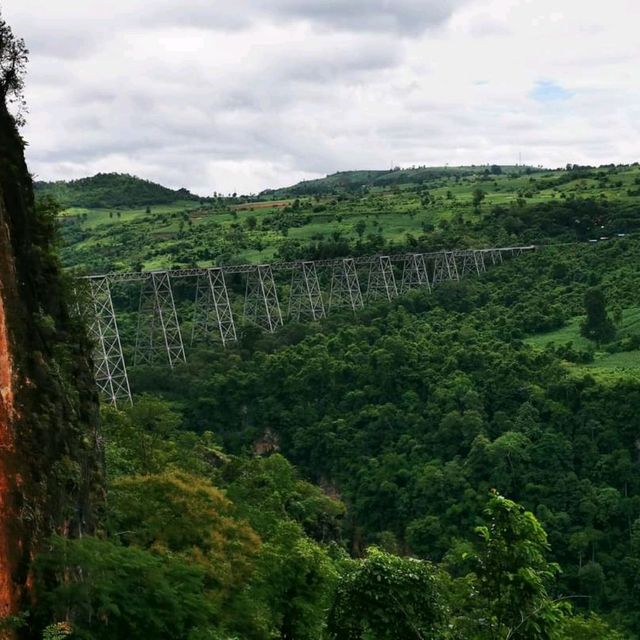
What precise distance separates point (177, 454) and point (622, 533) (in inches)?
729

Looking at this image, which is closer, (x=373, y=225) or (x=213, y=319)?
(x=213, y=319)

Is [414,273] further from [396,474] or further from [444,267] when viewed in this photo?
[396,474]

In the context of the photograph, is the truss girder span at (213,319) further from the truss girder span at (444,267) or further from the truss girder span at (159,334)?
the truss girder span at (444,267)

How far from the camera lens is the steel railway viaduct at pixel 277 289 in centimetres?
4969

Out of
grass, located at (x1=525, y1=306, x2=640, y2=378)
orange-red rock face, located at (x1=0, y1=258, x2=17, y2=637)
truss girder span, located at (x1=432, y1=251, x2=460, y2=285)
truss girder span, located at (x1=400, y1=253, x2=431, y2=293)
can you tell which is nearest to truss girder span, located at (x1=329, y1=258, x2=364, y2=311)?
truss girder span, located at (x1=400, y1=253, x2=431, y2=293)

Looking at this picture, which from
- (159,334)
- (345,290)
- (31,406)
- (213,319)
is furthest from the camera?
(345,290)

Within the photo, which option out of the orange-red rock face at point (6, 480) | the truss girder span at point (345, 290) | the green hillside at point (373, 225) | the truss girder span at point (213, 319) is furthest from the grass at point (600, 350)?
the orange-red rock face at point (6, 480)

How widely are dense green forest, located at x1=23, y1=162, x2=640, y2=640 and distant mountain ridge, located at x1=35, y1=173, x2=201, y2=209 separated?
61.9m

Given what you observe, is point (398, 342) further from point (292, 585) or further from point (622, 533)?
point (292, 585)

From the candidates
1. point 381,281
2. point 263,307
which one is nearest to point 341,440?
point 263,307

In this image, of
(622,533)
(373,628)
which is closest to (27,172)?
(373,628)

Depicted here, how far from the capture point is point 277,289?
2504 inches

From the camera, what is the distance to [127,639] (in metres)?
14.5

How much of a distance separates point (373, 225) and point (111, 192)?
63978 mm
